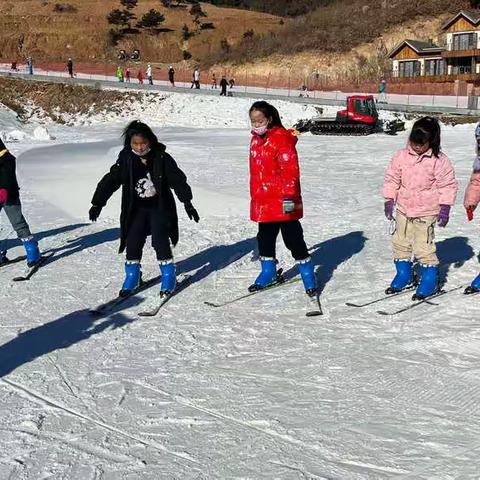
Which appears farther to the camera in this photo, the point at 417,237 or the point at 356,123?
the point at 356,123

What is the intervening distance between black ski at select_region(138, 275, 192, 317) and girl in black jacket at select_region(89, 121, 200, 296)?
69mm

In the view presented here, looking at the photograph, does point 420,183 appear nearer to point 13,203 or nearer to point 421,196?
point 421,196

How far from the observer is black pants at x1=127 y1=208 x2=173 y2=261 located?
18.9 ft

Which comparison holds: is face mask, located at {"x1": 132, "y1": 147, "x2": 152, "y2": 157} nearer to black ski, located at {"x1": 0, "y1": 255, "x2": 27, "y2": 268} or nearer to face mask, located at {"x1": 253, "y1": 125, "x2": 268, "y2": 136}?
face mask, located at {"x1": 253, "y1": 125, "x2": 268, "y2": 136}

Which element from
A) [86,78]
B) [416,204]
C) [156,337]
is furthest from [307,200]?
[86,78]

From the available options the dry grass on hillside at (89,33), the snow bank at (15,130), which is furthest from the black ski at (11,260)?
the dry grass on hillside at (89,33)

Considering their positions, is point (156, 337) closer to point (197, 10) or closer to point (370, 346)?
point (370, 346)

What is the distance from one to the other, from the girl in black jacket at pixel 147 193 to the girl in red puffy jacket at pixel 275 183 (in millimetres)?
601

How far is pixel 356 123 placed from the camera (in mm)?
25469

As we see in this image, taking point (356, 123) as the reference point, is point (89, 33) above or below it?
above

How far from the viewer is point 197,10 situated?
82312 millimetres

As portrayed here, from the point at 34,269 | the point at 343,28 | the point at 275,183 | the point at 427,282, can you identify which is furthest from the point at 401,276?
the point at 343,28

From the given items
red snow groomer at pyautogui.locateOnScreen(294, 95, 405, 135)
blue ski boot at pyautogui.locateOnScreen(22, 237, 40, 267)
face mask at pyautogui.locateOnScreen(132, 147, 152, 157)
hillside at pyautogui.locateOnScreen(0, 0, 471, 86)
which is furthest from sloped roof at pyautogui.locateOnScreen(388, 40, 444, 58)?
face mask at pyautogui.locateOnScreen(132, 147, 152, 157)

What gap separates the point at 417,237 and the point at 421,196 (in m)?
0.37
